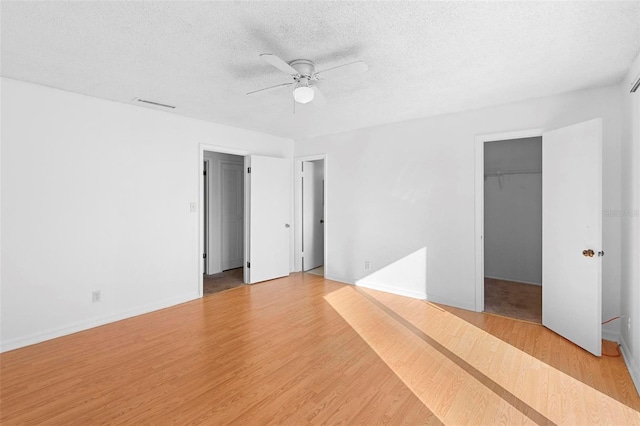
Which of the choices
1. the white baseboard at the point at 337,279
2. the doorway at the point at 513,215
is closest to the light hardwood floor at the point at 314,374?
the white baseboard at the point at 337,279

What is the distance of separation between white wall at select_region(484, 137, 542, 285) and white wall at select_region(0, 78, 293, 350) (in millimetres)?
4943

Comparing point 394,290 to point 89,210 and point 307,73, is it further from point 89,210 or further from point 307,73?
point 89,210

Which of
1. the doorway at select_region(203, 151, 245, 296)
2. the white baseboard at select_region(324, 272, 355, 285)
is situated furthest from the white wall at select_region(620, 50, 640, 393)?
the doorway at select_region(203, 151, 245, 296)

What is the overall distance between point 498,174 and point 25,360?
21.8 feet

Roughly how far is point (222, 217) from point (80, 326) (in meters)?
3.05

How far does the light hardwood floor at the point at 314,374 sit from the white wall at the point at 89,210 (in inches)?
14.1

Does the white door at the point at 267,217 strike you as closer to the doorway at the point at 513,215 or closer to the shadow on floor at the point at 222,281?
the shadow on floor at the point at 222,281

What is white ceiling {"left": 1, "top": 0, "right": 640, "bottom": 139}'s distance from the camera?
185 cm

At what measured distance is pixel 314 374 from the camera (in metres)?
2.42

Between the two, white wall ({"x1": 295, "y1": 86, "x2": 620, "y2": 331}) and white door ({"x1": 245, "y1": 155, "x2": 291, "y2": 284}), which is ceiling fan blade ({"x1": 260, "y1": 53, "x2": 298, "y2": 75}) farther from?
white door ({"x1": 245, "y1": 155, "x2": 291, "y2": 284})

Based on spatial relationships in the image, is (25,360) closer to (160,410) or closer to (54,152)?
(160,410)

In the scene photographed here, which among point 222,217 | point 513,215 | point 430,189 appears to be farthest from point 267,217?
point 513,215

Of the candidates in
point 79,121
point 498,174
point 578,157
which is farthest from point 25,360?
point 498,174

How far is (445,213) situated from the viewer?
13.3 feet
